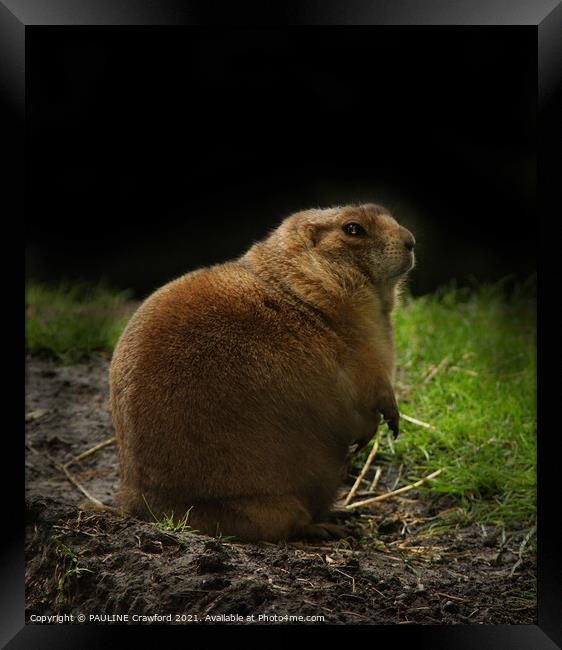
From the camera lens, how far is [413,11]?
332 cm

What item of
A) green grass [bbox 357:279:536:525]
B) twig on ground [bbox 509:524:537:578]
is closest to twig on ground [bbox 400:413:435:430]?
green grass [bbox 357:279:536:525]

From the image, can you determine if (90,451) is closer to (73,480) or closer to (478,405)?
(73,480)

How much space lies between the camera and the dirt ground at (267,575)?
3148 millimetres

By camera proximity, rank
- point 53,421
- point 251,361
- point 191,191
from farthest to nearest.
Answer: point 53,421 < point 191,191 < point 251,361

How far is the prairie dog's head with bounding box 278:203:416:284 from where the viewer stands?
375 centimetres

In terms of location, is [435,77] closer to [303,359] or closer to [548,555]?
[303,359]

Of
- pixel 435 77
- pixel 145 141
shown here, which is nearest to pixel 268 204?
pixel 145 141

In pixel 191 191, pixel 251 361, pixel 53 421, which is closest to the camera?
pixel 251 361

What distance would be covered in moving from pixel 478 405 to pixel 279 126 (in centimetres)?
180

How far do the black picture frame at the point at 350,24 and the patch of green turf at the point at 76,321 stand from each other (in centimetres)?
105

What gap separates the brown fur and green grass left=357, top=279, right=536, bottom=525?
24.4 inches

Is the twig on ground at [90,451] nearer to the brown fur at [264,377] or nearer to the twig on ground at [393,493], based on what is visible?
the brown fur at [264,377]

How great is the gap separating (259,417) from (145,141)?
1.25 m

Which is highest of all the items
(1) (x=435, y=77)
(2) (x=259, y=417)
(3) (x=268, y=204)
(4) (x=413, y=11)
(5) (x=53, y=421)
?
(4) (x=413, y=11)
